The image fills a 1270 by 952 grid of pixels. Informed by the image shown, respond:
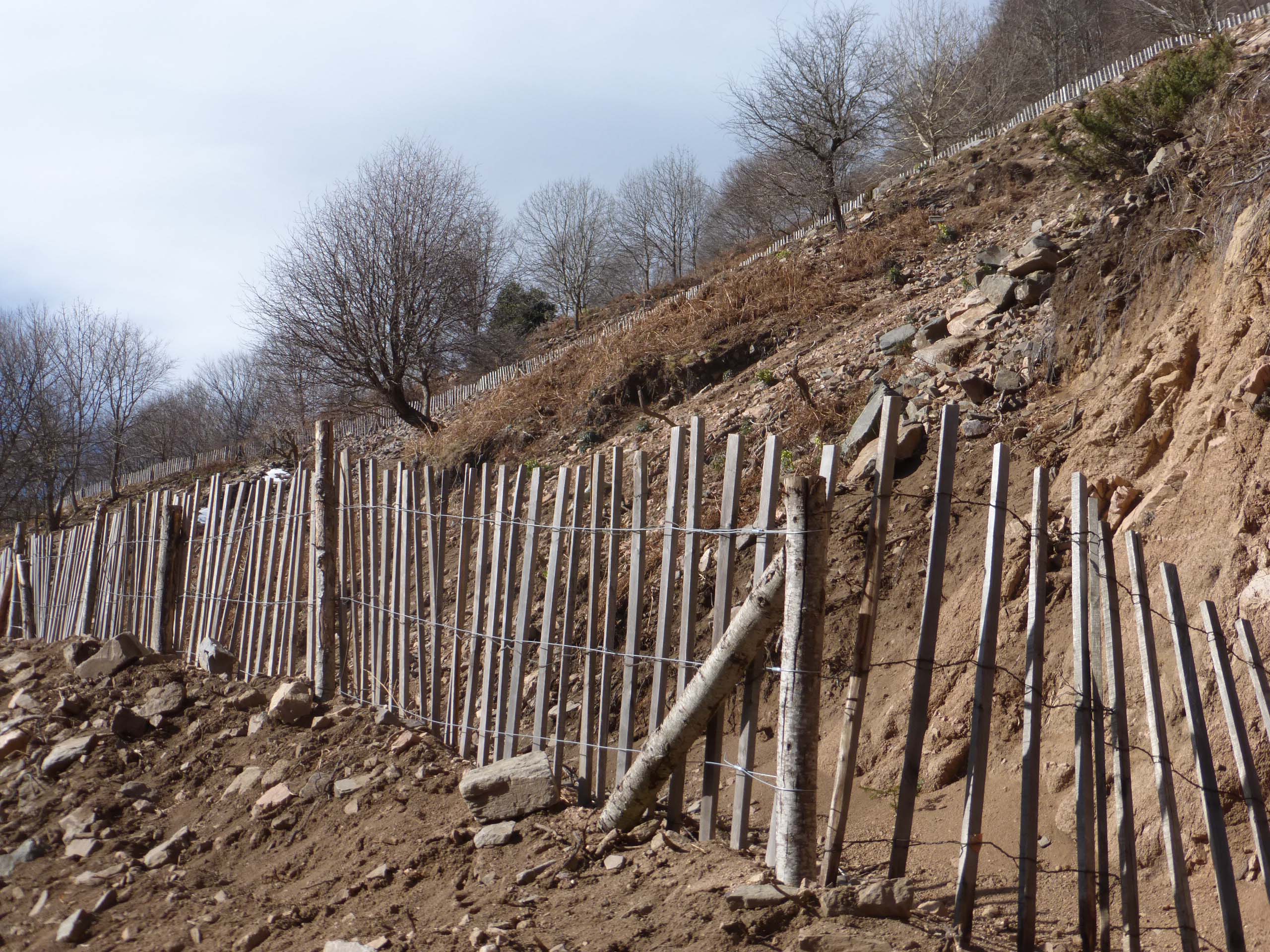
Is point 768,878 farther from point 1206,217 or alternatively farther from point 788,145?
point 788,145

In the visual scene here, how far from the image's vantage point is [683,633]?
3820 mm

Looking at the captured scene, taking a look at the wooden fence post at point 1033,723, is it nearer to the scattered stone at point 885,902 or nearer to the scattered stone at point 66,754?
the scattered stone at point 885,902

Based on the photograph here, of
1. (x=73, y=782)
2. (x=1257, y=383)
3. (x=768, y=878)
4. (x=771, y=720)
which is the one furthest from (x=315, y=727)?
(x=1257, y=383)

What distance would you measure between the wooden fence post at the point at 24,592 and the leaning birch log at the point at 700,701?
11.2m

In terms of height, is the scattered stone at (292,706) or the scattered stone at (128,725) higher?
the scattered stone at (292,706)

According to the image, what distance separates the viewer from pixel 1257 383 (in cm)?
426

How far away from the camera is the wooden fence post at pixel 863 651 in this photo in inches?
119

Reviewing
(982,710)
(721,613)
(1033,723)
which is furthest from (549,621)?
(1033,723)

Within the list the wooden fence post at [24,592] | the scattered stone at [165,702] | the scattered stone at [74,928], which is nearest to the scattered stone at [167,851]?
the scattered stone at [74,928]

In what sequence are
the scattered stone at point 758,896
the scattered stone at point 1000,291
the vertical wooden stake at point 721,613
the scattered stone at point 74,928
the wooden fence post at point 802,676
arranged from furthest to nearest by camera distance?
1. the scattered stone at point 1000,291
2. the scattered stone at point 74,928
3. the vertical wooden stake at point 721,613
4. the wooden fence post at point 802,676
5. the scattered stone at point 758,896

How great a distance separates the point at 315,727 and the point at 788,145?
23.9 m

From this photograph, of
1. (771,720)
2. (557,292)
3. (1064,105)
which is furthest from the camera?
(557,292)

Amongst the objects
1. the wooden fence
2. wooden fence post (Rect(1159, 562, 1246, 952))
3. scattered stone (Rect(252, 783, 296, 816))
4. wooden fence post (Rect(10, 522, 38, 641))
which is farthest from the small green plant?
wooden fence post (Rect(10, 522, 38, 641))

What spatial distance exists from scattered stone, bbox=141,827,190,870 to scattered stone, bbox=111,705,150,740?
159cm
